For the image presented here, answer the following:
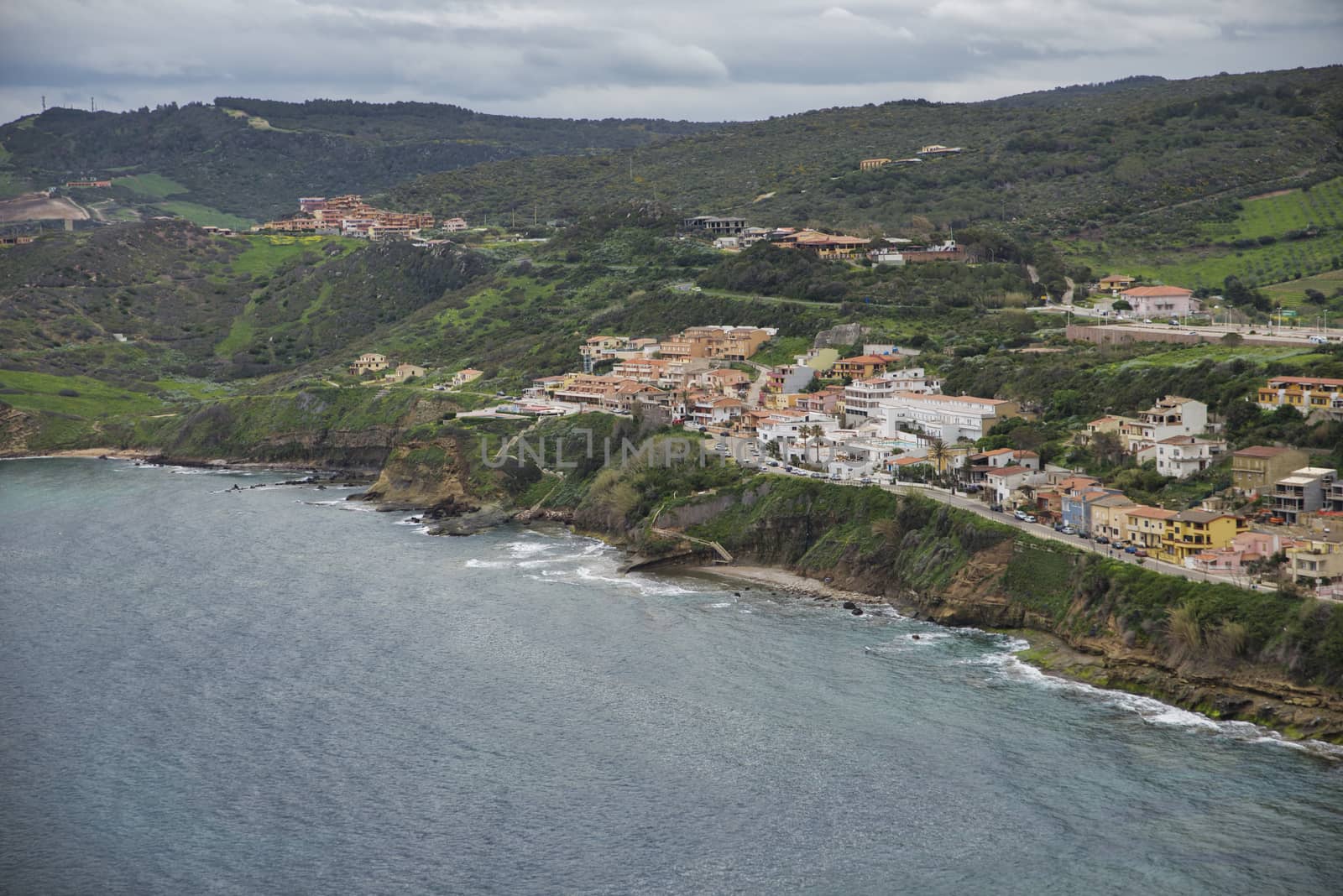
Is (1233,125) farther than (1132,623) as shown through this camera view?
Yes

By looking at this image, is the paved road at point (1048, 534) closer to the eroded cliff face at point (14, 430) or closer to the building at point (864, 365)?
the building at point (864, 365)

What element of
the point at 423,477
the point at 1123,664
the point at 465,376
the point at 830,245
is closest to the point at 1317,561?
the point at 1123,664

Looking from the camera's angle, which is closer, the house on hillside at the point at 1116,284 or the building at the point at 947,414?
the building at the point at 947,414

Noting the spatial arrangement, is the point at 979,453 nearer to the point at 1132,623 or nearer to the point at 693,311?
the point at 1132,623

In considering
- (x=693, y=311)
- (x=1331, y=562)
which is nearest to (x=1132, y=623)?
(x=1331, y=562)

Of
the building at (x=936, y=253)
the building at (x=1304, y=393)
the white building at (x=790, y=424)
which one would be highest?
the building at (x=936, y=253)

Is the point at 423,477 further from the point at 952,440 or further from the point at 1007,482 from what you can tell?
the point at 1007,482

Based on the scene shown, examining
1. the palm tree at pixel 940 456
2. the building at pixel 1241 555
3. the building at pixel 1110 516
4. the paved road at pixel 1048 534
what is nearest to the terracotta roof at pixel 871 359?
the paved road at pixel 1048 534
